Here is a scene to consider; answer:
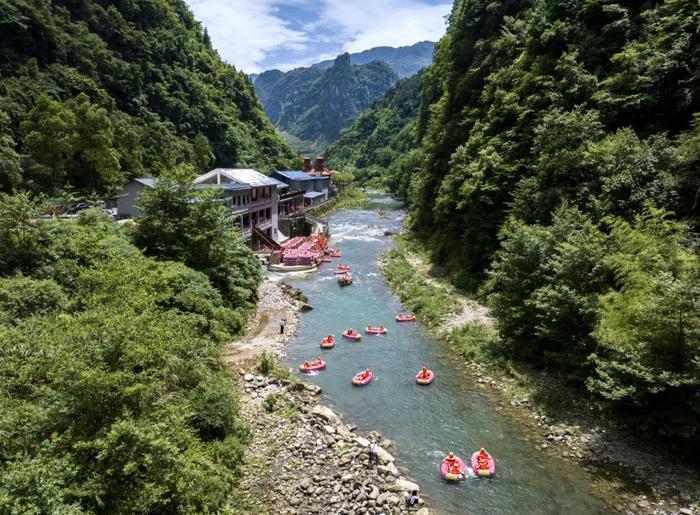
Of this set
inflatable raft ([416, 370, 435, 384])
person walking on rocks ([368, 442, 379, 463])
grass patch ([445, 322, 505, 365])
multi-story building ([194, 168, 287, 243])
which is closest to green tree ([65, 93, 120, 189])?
multi-story building ([194, 168, 287, 243])

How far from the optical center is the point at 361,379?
21.5 meters

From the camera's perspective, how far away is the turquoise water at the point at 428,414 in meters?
14.0

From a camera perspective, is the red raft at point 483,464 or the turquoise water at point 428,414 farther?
the red raft at point 483,464

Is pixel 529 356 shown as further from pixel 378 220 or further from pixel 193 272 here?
pixel 378 220

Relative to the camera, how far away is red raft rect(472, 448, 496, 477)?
1486cm

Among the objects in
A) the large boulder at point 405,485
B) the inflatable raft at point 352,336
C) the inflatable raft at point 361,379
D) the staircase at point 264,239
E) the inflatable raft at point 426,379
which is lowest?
the inflatable raft at point 352,336

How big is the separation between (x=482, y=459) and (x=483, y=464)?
199mm

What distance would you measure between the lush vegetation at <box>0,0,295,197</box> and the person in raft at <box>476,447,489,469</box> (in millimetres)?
44183

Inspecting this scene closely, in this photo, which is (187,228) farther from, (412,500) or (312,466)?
(412,500)

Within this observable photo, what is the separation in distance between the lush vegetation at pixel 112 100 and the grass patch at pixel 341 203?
19.4 m

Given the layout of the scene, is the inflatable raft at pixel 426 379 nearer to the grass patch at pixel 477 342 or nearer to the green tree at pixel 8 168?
the grass patch at pixel 477 342

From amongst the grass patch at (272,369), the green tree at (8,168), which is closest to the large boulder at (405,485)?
the grass patch at (272,369)

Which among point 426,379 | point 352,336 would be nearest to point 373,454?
point 426,379

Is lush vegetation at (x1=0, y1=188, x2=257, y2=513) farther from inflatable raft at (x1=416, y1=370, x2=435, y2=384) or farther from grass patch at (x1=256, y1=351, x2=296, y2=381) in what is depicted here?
inflatable raft at (x1=416, y1=370, x2=435, y2=384)
